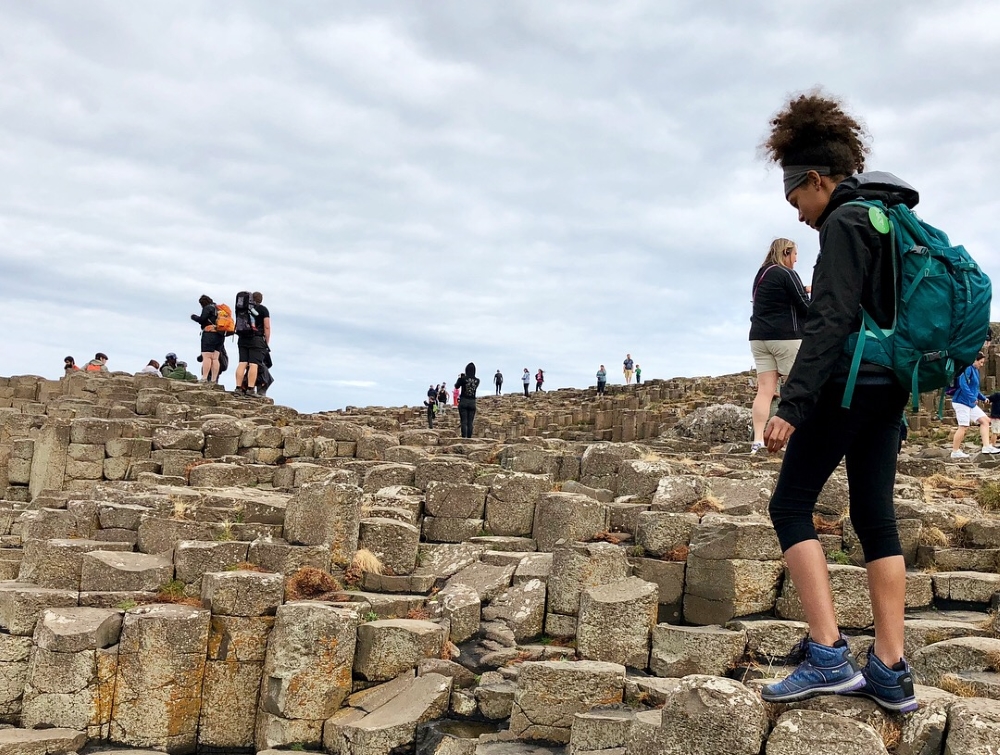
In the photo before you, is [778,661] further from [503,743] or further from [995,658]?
[503,743]

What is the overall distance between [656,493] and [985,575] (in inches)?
135

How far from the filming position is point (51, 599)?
856cm

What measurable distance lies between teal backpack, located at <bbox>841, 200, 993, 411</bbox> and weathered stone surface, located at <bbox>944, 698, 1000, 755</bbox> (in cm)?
153

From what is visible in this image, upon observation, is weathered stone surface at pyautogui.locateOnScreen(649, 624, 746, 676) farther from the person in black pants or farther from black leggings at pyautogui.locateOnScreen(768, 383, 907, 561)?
the person in black pants

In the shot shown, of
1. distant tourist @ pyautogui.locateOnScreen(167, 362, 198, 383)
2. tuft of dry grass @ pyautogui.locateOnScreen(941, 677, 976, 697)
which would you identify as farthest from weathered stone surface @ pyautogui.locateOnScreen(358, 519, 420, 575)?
distant tourist @ pyautogui.locateOnScreen(167, 362, 198, 383)

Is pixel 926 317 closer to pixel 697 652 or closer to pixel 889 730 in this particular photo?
pixel 889 730

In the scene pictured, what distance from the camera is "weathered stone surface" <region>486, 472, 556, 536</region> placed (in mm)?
11445

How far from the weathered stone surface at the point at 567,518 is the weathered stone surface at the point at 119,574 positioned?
Result: 167 inches

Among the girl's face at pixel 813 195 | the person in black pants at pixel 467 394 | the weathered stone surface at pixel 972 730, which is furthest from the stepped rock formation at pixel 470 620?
the person in black pants at pixel 467 394

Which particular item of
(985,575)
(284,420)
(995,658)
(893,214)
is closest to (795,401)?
(893,214)

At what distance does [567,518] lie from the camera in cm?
1012

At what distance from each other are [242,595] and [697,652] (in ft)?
13.7

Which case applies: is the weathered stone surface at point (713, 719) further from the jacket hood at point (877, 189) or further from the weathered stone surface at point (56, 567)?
the weathered stone surface at point (56, 567)

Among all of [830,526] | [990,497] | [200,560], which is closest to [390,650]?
[200,560]
